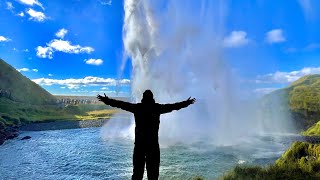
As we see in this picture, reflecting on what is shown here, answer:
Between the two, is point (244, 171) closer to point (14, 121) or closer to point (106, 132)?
point (106, 132)

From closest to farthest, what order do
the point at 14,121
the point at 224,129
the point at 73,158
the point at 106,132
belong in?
the point at 73,158 < the point at 224,129 < the point at 106,132 < the point at 14,121

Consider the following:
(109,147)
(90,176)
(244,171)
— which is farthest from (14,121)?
(244,171)

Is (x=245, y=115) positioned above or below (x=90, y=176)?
above

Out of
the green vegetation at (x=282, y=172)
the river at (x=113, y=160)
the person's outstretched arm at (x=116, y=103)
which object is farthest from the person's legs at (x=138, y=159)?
the river at (x=113, y=160)

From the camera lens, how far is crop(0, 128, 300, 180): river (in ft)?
189

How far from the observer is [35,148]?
93.7 metres

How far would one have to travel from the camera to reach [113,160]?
69.9 meters

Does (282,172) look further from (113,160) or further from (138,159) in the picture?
(113,160)

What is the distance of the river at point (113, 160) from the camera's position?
2271 inches

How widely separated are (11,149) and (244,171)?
70.8 meters

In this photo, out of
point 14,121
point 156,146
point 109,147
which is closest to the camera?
point 156,146

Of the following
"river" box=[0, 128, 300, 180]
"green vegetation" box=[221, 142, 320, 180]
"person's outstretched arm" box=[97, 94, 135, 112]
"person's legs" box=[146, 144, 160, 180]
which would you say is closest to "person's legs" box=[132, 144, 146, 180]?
"person's legs" box=[146, 144, 160, 180]

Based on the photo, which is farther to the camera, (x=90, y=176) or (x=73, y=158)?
(x=73, y=158)

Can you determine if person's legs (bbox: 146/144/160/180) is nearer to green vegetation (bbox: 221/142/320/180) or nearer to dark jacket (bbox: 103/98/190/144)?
dark jacket (bbox: 103/98/190/144)
